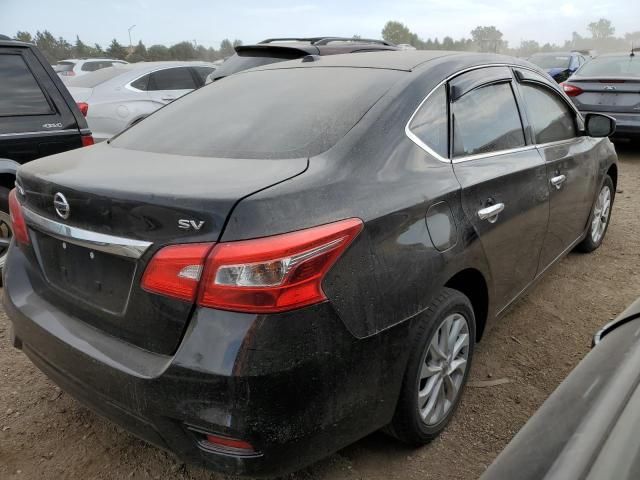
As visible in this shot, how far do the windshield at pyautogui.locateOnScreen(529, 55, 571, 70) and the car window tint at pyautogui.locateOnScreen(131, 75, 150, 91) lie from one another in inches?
431

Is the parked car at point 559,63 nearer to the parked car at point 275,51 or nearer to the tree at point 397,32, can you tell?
the parked car at point 275,51

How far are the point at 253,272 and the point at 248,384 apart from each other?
12.9 inches

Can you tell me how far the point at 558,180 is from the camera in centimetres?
312

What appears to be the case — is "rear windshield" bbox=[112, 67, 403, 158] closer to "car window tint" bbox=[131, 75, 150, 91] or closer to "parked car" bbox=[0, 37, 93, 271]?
"parked car" bbox=[0, 37, 93, 271]

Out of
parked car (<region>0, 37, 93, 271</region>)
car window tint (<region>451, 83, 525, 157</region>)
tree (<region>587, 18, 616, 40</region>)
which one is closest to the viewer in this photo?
car window tint (<region>451, 83, 525, 157</region>)

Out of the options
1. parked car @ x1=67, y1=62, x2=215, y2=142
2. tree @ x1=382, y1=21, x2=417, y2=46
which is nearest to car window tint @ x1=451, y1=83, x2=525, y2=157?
parked car @ x1=67, y1=62, x2=215, y2=142

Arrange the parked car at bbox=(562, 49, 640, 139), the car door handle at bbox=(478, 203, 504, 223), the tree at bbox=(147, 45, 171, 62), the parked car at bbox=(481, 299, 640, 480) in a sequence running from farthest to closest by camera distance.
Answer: the tree at bbox=(147, 45, 171, 62) < the parked car at bbox=(562, 49, 640, 139) < the car door handle at bbox=(478, 203, 504, 223) < the parked car at bbox=(481, 299, 640, 480)

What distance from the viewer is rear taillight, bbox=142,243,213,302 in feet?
5.18

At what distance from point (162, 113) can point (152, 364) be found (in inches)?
59.8

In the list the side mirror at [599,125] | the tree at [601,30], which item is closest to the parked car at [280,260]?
the side mirror at [599,125]

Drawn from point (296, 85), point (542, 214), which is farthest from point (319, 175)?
point (542, 214)

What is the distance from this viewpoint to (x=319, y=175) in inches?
70.6

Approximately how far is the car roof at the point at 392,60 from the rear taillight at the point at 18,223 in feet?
4.70

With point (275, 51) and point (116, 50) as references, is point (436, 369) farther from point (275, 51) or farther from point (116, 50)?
point (116, 50)
